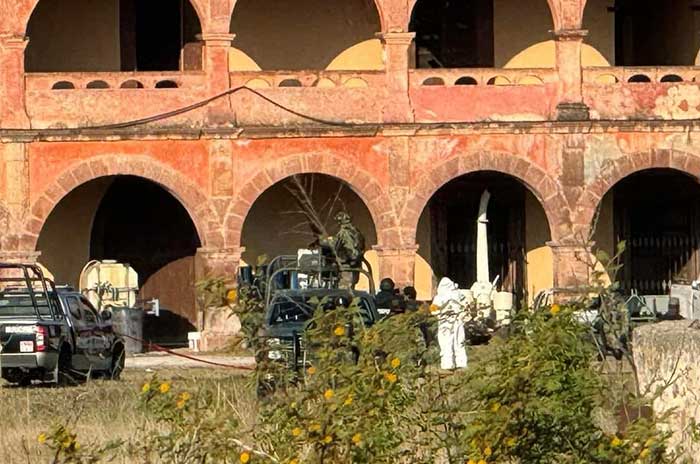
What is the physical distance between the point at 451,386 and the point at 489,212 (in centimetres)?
2269

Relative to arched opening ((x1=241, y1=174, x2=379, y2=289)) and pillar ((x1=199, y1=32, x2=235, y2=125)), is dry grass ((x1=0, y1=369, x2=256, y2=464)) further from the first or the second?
arched opening ((x1=241, y1=174, x2=379, y2=289))

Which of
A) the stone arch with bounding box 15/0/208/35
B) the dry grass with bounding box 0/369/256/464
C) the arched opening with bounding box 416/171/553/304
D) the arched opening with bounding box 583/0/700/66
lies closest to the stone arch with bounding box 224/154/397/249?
the arched opening with bounding box 416/171/553/304

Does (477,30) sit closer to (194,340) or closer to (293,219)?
(293,219)

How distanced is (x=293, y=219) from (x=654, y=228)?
19.0 ft

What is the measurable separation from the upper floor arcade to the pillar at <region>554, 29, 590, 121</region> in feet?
0.07

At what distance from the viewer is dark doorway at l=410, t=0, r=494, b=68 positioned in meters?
33.9

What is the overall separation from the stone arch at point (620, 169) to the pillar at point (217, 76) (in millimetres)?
5436

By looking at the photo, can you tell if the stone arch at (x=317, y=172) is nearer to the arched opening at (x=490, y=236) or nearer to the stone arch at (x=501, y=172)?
the stone arch at (x=501, y=172)

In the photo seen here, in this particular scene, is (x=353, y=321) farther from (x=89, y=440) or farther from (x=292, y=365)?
(x=89, y=440)

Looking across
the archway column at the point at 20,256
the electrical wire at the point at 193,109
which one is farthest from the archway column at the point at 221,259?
the archway column at the point at 20,256

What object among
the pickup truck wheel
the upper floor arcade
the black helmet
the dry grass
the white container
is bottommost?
the dry grass

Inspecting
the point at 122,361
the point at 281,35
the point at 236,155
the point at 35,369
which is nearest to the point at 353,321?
the point at 35,369

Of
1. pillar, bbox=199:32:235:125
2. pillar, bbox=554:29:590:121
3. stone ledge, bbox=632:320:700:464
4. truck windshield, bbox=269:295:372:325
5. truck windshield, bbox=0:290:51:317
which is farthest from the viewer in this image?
pillar, bbox=554:29:590:121

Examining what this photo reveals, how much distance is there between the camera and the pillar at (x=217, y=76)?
3098 centimetres
